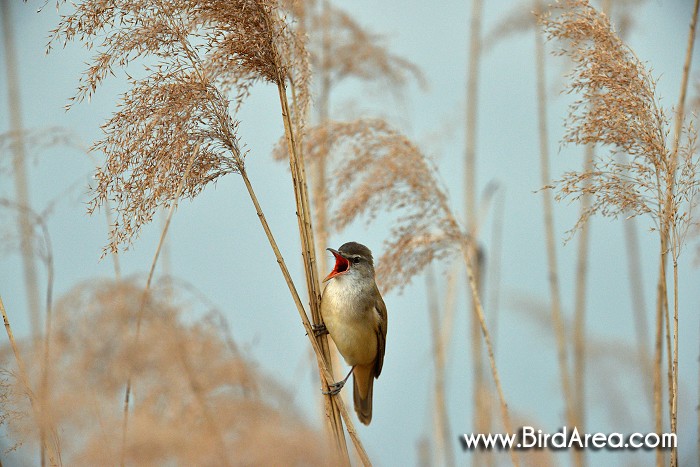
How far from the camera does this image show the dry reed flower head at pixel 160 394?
165 centimetres

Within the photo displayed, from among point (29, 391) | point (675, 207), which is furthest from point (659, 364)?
point (29, 391)

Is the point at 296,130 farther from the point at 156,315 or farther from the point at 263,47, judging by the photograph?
the point at 156,315

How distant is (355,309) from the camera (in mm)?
2918

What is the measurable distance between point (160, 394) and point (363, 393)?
1.58 meters

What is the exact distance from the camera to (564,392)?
3385mm

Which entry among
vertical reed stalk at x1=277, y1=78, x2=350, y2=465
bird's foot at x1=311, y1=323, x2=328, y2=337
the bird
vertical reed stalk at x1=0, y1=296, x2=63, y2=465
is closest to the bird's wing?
the bird

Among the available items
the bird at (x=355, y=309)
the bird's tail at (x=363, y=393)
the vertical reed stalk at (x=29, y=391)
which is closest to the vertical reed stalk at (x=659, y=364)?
the bird at (x=355, y=309)

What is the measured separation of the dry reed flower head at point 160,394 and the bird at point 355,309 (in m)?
0.56

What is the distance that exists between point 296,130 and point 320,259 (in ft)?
4.02

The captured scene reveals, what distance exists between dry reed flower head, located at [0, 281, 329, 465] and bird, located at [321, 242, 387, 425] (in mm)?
558

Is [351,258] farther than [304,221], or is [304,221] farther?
[351,258]

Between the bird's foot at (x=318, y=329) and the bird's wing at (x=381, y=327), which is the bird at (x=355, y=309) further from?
the bird's foot at (x=318, y=329)

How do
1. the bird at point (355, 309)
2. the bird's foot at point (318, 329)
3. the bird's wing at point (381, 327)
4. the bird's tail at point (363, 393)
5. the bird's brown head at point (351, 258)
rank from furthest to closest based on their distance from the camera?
the bird's tail at point (363, 393), the bird's wing at point (381, 327), the bird's brown head at point (351, 258), the bird at point (355, 309), the bird's foot at point (318, 329)

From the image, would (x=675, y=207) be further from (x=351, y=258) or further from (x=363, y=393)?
(x=363, y=393)
